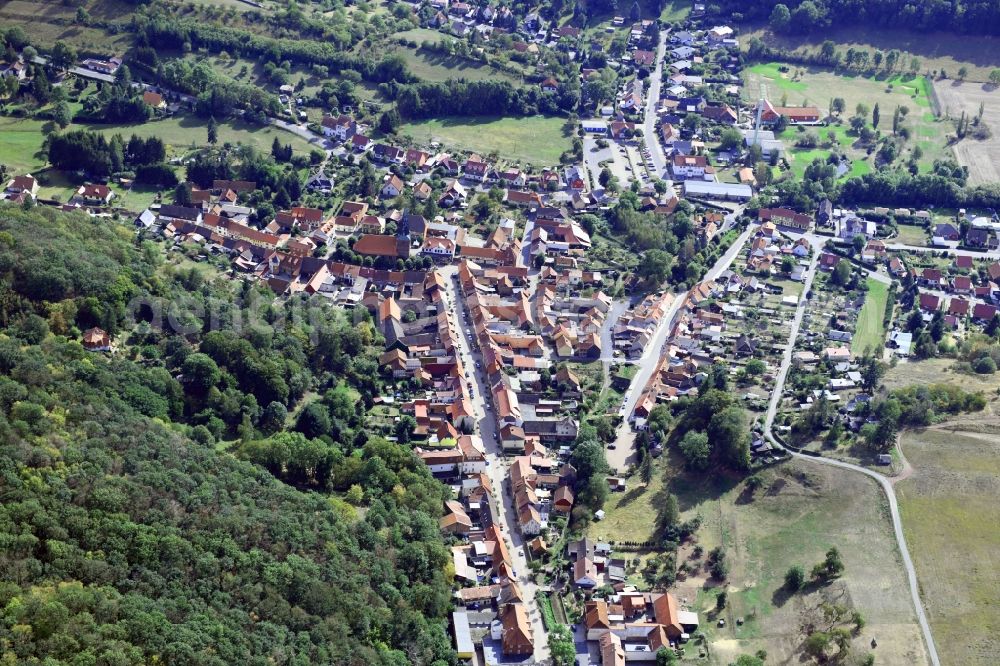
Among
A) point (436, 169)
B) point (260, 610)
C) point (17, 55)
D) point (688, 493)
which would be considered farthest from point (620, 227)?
point (17, 55)

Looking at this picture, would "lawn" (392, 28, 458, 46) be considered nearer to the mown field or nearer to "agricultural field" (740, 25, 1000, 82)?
the mown field

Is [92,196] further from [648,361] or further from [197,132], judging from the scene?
[648,361]

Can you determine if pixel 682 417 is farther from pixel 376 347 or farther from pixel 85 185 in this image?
pixel 85 185

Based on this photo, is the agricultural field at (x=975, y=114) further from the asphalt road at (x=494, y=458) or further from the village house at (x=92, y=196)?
the village house at (x=92, y=196)

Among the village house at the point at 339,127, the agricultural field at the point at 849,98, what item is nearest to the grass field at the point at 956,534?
the agricultural field at the point at 849,98

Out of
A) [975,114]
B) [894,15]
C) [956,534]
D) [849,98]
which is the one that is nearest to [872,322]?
[956,534]
